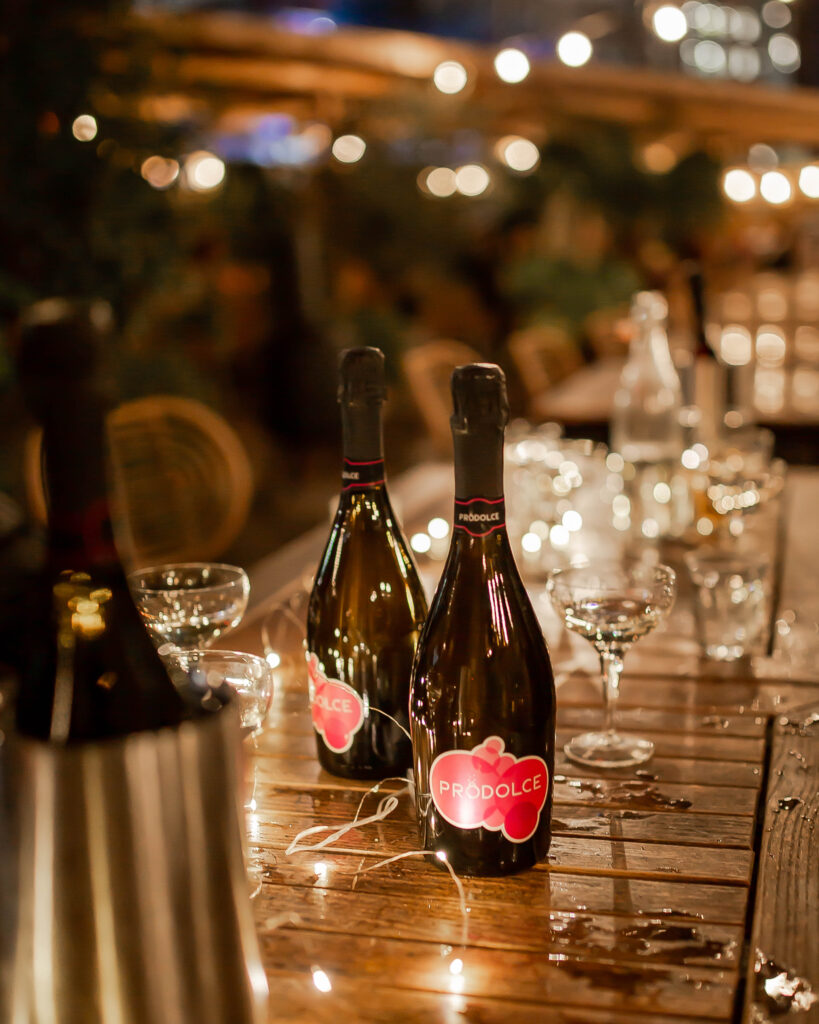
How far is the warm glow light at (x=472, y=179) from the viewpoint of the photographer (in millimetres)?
7836

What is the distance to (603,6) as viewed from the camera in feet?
34.4

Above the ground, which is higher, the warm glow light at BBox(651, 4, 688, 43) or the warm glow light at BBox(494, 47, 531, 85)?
the warm glow light at BBox(651, 4, 688, 43)

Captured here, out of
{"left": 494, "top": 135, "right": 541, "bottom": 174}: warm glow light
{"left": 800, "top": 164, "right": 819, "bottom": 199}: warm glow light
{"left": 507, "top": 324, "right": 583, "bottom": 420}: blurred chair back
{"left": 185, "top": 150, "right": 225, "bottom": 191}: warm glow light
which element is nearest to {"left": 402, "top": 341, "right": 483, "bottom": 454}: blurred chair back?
{"left": 507, "top": 324, "right": 583, "bottom": 420}: blurred chair back

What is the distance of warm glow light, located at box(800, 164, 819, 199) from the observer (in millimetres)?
7941

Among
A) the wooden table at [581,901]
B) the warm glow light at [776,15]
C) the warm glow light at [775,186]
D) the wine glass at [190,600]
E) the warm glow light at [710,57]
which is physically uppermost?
the warm glow light at [776,15]

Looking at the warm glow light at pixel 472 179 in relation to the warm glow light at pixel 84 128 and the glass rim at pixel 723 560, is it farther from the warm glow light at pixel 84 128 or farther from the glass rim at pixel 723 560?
the glass rim at pixel 723 560

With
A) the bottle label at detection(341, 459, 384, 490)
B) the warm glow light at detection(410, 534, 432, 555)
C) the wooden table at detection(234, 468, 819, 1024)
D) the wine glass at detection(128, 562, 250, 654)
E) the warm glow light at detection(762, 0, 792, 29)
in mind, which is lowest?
the wooden table at detection(234, 468, 819, 1024)

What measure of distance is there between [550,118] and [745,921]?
7.56m

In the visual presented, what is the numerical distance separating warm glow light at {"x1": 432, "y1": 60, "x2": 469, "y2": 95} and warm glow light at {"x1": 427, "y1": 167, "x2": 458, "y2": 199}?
1.41m

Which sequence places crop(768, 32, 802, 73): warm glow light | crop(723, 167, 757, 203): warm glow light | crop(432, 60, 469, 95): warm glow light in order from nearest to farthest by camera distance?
crop(432, 60, 469, 95): warm glow light, crop(723, 167, 757, 203): warm glow light, crop(768, 32, 802, 73): warm glow light

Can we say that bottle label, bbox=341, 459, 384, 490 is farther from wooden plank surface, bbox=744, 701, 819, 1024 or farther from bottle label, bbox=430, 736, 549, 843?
wooden plank surface, bbox=744, 701, 819, 1024

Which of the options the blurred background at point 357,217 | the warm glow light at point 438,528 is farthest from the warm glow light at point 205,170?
the warm glow light at point 438,528

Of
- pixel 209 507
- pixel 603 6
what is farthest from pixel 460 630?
pixel 603 6

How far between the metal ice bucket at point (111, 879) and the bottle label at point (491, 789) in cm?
24
